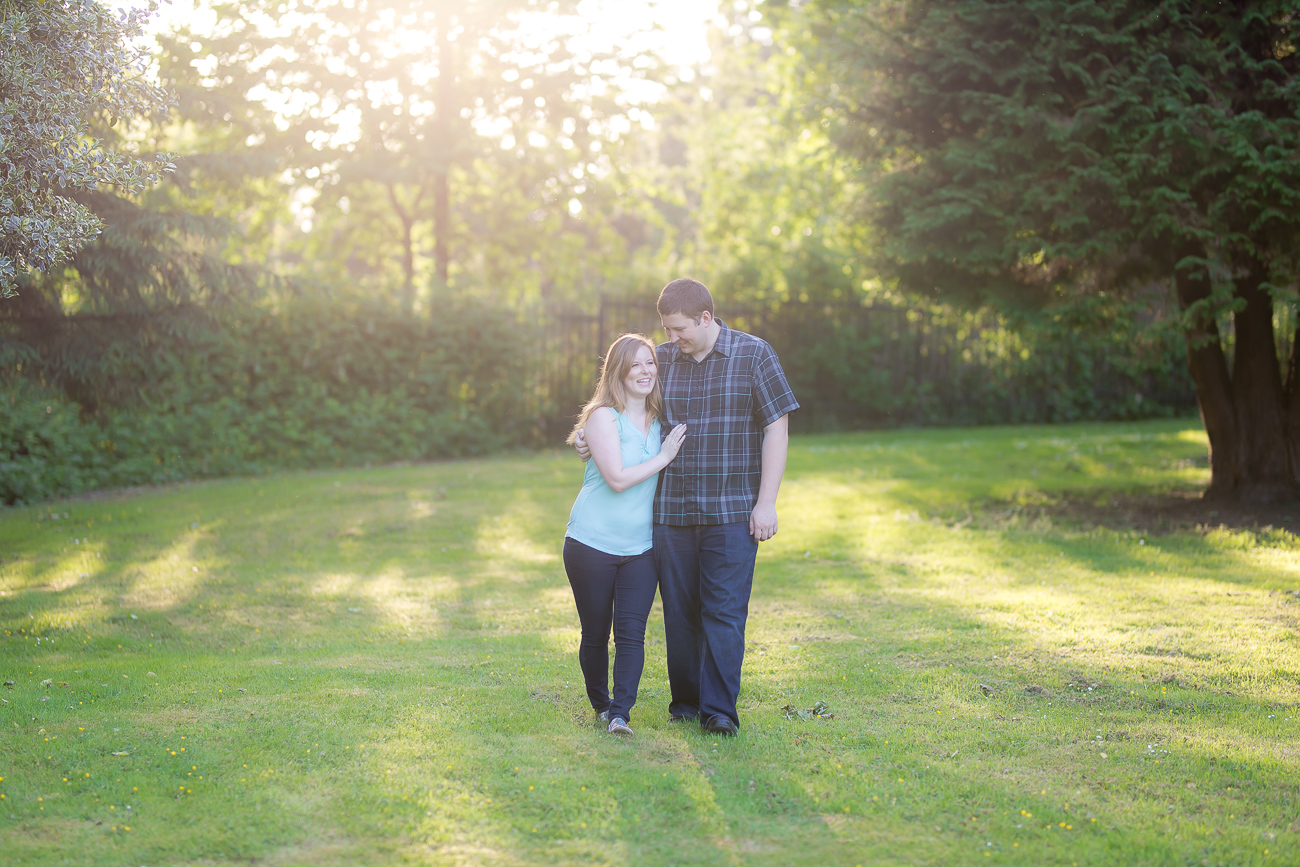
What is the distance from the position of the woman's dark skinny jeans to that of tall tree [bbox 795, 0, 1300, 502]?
5.45 meters

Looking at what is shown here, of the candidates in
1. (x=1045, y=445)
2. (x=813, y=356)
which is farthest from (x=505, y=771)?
(x=813, y=356)

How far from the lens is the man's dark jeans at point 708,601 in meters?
4.48

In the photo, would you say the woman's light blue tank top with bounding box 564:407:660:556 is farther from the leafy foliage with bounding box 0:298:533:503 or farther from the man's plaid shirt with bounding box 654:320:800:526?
the leafy foliage with bounding box 0:298:533:503

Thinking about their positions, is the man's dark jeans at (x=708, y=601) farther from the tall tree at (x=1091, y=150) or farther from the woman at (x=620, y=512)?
the tall tree at (x=1091, y=150)

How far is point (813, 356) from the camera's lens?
59.8ft

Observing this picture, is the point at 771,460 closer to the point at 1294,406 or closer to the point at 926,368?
the point at 1294,406

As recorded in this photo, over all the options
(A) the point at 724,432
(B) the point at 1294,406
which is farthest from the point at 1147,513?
(A) the point at 724,432

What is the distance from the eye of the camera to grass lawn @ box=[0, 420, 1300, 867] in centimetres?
364

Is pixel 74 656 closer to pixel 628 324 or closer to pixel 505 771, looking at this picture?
pixel 505 771

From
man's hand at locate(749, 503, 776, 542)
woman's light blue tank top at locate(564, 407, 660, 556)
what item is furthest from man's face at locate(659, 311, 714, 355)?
man's hand at locate(749, 503, 776, 542)

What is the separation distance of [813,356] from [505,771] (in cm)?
1472

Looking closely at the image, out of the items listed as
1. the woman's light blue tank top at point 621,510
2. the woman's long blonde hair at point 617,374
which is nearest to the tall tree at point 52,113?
the woman's long blonde hair at point 617,374

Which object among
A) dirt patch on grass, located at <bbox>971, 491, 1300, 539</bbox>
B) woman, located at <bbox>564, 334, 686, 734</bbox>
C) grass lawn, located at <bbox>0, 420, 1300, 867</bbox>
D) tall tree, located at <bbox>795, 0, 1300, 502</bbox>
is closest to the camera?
grass lawn, located at <bbox>0, 420, 1300, 867</bbox>

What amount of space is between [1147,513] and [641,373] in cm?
740
